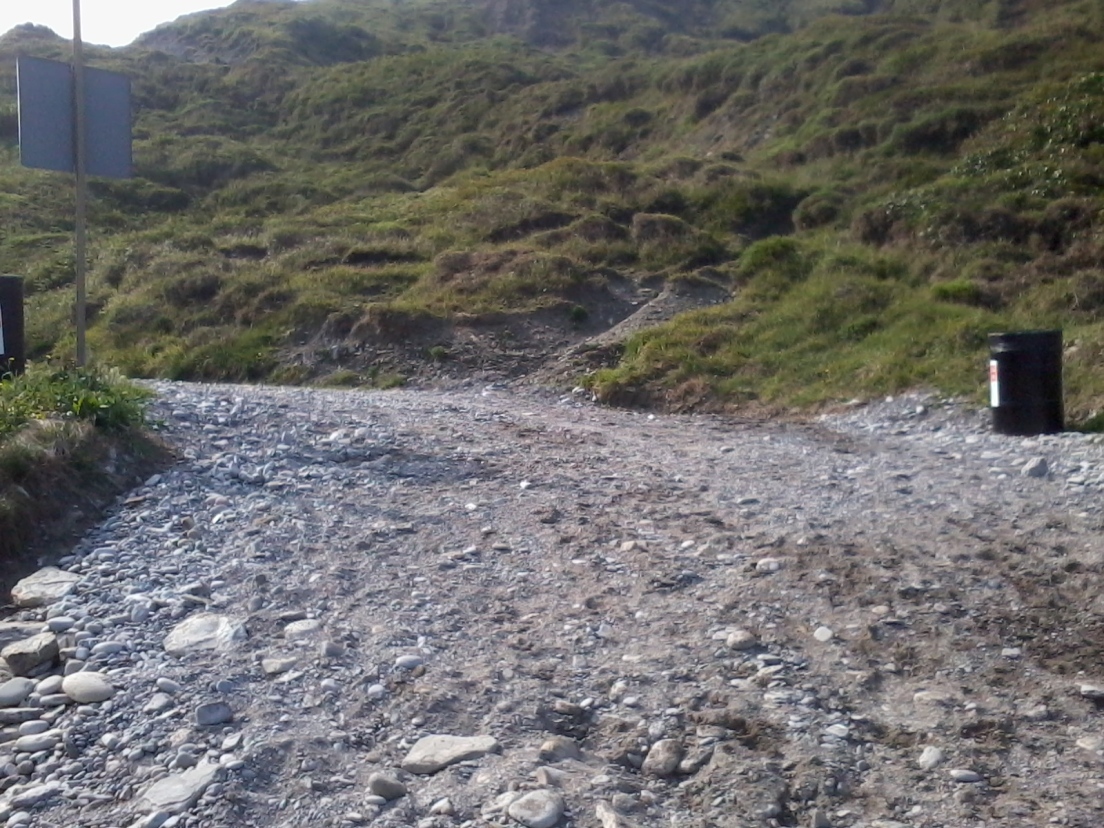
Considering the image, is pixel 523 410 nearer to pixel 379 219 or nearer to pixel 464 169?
pixel 379 219

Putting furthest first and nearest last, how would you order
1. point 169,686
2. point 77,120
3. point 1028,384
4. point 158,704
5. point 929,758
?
point 1028,384 → point 77,120 → point 169,686 → point 158,704 → point 929,758

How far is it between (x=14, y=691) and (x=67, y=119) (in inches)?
159

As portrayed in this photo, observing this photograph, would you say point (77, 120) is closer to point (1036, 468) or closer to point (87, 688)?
point (87, 688)

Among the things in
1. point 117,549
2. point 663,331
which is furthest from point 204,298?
point 117,549

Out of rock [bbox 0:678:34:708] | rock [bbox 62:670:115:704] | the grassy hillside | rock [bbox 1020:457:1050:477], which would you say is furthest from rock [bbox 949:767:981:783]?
the grassy hillside

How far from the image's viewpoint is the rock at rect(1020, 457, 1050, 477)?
279 inches

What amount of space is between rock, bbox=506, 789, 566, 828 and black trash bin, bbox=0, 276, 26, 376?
597cm

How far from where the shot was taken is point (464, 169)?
92.6ft

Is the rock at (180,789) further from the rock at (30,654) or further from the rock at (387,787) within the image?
the rock at (30,654)

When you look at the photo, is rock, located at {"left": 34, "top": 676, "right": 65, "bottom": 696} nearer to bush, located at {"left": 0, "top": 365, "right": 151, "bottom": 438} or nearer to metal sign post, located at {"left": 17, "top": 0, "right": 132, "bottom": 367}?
bush, located at {"left": 0, "top": 365, "right": 151, "bottom": 438}

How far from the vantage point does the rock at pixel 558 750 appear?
3.68 meters

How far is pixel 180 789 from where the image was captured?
3576 mm

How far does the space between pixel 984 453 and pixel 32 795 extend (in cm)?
624

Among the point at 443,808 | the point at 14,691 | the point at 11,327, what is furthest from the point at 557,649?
the point at 11,327
